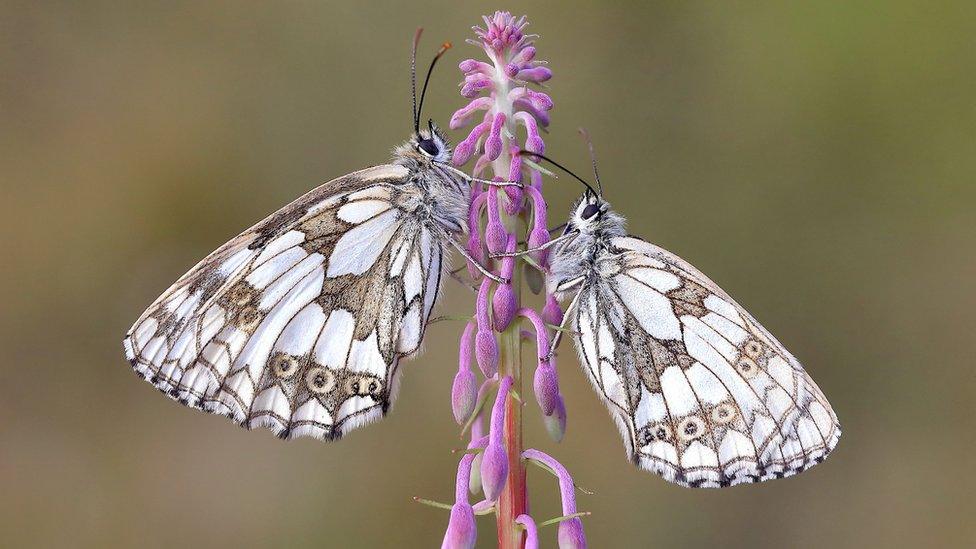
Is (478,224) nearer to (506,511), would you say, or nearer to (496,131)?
(496,131)

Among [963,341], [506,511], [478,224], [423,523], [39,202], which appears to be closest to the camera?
[506,511]

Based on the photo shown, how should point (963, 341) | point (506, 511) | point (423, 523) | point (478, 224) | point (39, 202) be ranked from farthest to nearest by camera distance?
point (39, 202) < point (963, 341) < point (423, 523) < point (478, 224) < point (506, 511)

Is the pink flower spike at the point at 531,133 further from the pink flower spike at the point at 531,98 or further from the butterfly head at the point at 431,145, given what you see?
the butterfly head at the point at 431,145

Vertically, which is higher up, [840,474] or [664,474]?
[840,474]

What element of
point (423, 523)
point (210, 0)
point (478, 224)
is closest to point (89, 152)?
point (210, 0)

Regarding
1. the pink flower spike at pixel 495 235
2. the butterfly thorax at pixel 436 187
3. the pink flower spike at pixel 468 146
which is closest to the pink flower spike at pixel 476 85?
the pink flower spike at pixel 468 146

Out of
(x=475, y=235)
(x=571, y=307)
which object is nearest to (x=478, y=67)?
(x=475, y=235)
